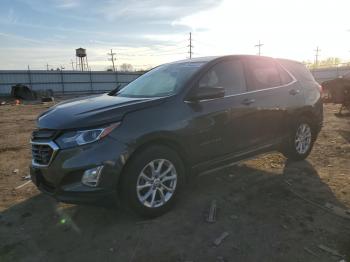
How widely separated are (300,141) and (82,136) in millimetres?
3961

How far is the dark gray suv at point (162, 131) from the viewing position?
11.7 feet

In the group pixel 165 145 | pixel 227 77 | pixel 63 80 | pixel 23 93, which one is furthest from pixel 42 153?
pixel 63 80

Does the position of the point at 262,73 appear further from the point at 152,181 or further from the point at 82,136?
the point at 82,136

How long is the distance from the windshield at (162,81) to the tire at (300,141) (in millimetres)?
2153

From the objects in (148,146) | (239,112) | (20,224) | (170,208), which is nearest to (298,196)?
(239,112)

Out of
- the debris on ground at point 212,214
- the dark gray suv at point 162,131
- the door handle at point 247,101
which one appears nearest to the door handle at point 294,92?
the dark gray suv at point 162,131

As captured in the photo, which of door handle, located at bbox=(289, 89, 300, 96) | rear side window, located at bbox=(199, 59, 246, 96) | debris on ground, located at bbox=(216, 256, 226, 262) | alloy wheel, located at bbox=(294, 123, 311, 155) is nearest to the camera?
debris on ground, located at bbox=(216, 256, 226, 262)

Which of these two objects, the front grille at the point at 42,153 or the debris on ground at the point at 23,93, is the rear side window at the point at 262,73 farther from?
the debris on ground at the point at 23,93

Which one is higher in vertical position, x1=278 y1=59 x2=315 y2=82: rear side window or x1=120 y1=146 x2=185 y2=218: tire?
x1=278 y1=59 x2=315 y2=82: rear side window

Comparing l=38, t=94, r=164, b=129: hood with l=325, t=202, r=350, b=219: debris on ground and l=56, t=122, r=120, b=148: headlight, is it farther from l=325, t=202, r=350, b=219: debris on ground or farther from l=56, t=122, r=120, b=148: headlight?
Result: l=325, t=202, r=350, b=219: debris on ground

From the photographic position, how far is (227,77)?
4.82 m

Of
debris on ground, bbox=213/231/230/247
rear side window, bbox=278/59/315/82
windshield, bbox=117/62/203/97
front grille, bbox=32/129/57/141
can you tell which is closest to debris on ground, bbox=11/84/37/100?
windshield, bbox=117/62/203/97

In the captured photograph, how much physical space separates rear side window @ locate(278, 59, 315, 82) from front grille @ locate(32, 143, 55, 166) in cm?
398

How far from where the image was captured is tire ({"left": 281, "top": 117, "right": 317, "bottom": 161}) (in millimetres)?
5781
